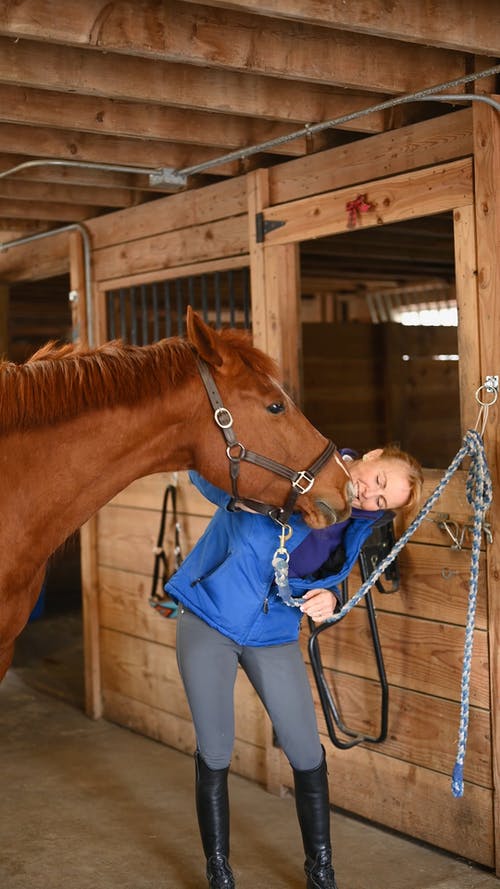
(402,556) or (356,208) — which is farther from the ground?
(356,208)

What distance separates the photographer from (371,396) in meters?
5.44

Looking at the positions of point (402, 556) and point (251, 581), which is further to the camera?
point (402, 556)

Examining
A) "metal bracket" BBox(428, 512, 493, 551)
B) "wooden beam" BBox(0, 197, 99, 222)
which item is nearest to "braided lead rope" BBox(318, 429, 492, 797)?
"metal bracket" BBox(428, 512, 493, 551)

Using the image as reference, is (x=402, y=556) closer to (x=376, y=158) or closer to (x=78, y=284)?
(x=376, y=158)

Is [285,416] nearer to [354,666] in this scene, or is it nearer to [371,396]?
[354,666]

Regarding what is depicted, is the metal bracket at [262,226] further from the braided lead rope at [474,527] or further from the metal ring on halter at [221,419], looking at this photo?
the metal ring on halter at [221,419]

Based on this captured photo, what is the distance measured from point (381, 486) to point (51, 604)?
502cm

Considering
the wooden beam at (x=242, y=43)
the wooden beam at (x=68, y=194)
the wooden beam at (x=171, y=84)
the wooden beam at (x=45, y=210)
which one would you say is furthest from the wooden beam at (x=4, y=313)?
the wooden beam at (x=242, y=43)

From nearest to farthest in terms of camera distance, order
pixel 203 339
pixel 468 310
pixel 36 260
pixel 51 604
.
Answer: pixel 203 339 < pixel 468 310 < pixel 36 260 < pixel 51 604

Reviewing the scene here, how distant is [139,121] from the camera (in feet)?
10.2

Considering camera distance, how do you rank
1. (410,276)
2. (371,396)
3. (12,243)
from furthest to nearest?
(410,276)
(371,396)
(12,243)

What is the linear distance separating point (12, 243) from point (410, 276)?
2.45 m

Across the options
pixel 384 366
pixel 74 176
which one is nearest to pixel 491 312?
pixel 74 176

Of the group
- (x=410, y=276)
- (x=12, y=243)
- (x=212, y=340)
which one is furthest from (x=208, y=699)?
(x=410, y=276)
